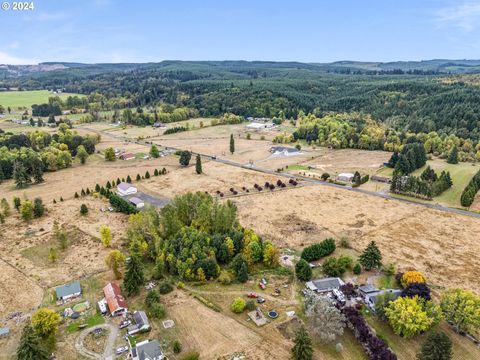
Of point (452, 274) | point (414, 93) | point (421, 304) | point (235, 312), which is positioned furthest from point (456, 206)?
point (414, 93)

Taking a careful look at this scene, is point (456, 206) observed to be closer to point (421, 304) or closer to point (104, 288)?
point (421, 304)

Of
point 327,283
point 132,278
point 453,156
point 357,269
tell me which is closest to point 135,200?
point 132,278

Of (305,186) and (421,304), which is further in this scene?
(305,186)

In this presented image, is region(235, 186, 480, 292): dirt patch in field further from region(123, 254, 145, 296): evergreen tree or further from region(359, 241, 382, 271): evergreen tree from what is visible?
region(123, 254, 145, 296): evergreen tree

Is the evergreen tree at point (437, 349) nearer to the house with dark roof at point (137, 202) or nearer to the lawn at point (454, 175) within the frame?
the lawn at point (454, 175)

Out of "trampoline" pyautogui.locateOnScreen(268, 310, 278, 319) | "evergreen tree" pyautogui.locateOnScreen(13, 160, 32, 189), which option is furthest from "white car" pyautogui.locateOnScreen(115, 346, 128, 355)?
"evergreen tree" pyautogui.locateOnScreen(13, 160, 32, 189)

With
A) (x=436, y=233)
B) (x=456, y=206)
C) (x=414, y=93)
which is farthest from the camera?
(x=414, y=93)

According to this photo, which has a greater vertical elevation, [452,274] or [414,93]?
[414,93]
